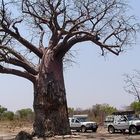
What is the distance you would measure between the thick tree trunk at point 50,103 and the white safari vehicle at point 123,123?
912 cm

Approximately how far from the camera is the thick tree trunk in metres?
23.7

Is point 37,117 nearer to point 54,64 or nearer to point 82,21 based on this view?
Answer: point 54,64

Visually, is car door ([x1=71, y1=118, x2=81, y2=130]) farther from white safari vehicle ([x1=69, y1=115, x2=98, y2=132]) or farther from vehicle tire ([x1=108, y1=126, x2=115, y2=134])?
vehicle tire ([x1=108, y1=126, x2=115, y2=134])

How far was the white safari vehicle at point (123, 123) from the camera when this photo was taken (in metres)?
31.9

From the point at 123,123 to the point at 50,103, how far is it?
35.4 feet

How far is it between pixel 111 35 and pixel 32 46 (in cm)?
450

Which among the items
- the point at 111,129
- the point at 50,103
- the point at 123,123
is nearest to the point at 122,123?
the point at 123,123

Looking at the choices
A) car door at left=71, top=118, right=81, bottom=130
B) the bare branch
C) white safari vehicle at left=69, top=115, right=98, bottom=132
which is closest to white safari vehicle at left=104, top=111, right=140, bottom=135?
white safari vehicle at left=69, top=115, right=98, bottom=132

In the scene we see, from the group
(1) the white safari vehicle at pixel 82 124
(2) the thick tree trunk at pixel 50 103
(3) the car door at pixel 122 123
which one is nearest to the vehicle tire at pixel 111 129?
(3) the car door at pixel 122 123

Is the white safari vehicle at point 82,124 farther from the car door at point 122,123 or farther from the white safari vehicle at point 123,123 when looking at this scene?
the car door at point 122,123

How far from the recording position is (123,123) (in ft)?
109

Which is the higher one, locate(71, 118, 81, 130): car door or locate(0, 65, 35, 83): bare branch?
locate(0, 65, 35, 83): bare branch

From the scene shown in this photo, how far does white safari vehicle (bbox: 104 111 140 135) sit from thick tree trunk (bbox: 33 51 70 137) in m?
9.12

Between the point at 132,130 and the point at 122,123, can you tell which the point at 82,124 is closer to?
the point at 122,123
